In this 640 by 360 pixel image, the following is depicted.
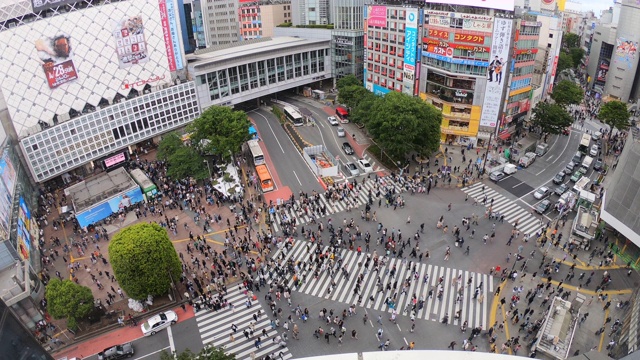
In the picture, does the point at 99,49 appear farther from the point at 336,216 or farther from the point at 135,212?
the point at 336,216

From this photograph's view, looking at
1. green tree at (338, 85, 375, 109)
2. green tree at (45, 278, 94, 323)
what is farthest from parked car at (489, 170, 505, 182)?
green tree at (45, 278, 94, 323)

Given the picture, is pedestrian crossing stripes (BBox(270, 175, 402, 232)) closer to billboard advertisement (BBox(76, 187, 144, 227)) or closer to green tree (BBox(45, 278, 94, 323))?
billboard advertisement (BBox(76, 187, 144, 227))

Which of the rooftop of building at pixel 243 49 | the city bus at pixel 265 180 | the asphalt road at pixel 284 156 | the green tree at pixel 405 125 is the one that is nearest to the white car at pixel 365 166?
the green tree at pixel 405 125

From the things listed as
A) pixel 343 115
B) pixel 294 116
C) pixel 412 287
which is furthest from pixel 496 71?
pixel 412 287

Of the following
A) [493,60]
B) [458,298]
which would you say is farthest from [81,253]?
[493,60]

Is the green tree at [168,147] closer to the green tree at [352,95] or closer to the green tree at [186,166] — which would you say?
the green tree at [186,166]
